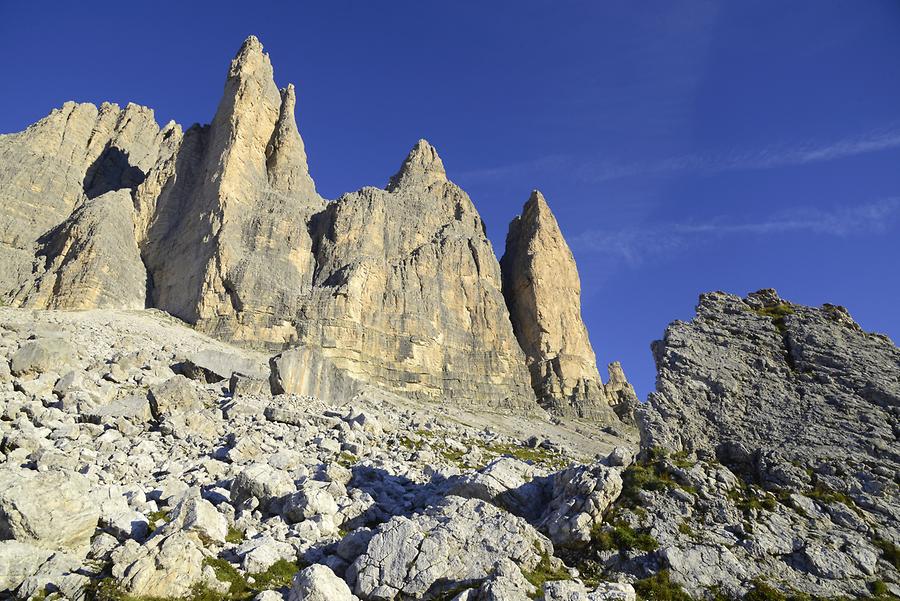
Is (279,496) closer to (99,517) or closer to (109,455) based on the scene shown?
(99,517)

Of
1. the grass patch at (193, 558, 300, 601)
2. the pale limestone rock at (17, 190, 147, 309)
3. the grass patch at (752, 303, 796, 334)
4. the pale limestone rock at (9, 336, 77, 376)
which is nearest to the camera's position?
the grass patch at (193, 558, 300, 601)

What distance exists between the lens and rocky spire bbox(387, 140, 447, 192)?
421ft

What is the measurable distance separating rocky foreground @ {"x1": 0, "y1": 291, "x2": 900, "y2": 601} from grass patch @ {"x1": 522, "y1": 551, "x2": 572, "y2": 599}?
6cm

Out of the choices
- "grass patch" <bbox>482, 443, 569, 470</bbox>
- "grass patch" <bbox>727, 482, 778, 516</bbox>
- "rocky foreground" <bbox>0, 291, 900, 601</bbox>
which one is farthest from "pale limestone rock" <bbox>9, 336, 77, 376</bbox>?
"grass patch" <bbox>727, 482, 778, 516</bbox>

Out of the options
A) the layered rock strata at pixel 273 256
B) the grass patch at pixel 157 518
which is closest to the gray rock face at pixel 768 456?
the grass patch at pixel 157 518

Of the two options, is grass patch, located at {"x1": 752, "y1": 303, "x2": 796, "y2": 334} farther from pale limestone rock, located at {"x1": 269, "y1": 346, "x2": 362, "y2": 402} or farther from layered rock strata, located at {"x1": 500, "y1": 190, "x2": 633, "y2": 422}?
layered rock strata, located at {"x1": 500, "y1": 190, "x2": 633, "y2": 422}

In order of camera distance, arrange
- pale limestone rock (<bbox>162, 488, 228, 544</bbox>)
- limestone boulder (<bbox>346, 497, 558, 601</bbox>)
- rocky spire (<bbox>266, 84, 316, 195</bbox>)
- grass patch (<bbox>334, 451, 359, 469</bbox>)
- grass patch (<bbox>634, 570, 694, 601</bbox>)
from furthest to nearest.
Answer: rocky spire (<bbox>266, 84, 316, 195</bbox>) → grass patch (<bbox>334, 451, 359, 469</bbox>) → pale limestone rock (<bbox>162, 488, 228, 544</bbox>) → grass patch (<bbox>634, 570, 694, 601</bbox>) → limestone boulder (<bbox>346, 497, 558, 601</bbox>)

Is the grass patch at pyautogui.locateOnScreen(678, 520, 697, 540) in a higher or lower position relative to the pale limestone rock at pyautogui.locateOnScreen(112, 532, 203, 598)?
higher

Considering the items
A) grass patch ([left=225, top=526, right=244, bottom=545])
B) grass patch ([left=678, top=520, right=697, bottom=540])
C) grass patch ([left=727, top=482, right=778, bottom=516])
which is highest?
grass patch ([left=727, top=482, right=778, bottom=516])

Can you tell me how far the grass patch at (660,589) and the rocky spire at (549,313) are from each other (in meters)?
84.8

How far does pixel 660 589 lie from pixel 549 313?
332 feet

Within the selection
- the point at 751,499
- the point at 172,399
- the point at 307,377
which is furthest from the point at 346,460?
the point at 751,499

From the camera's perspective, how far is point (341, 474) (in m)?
20.5

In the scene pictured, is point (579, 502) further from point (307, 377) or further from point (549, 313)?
point (549, 313)
